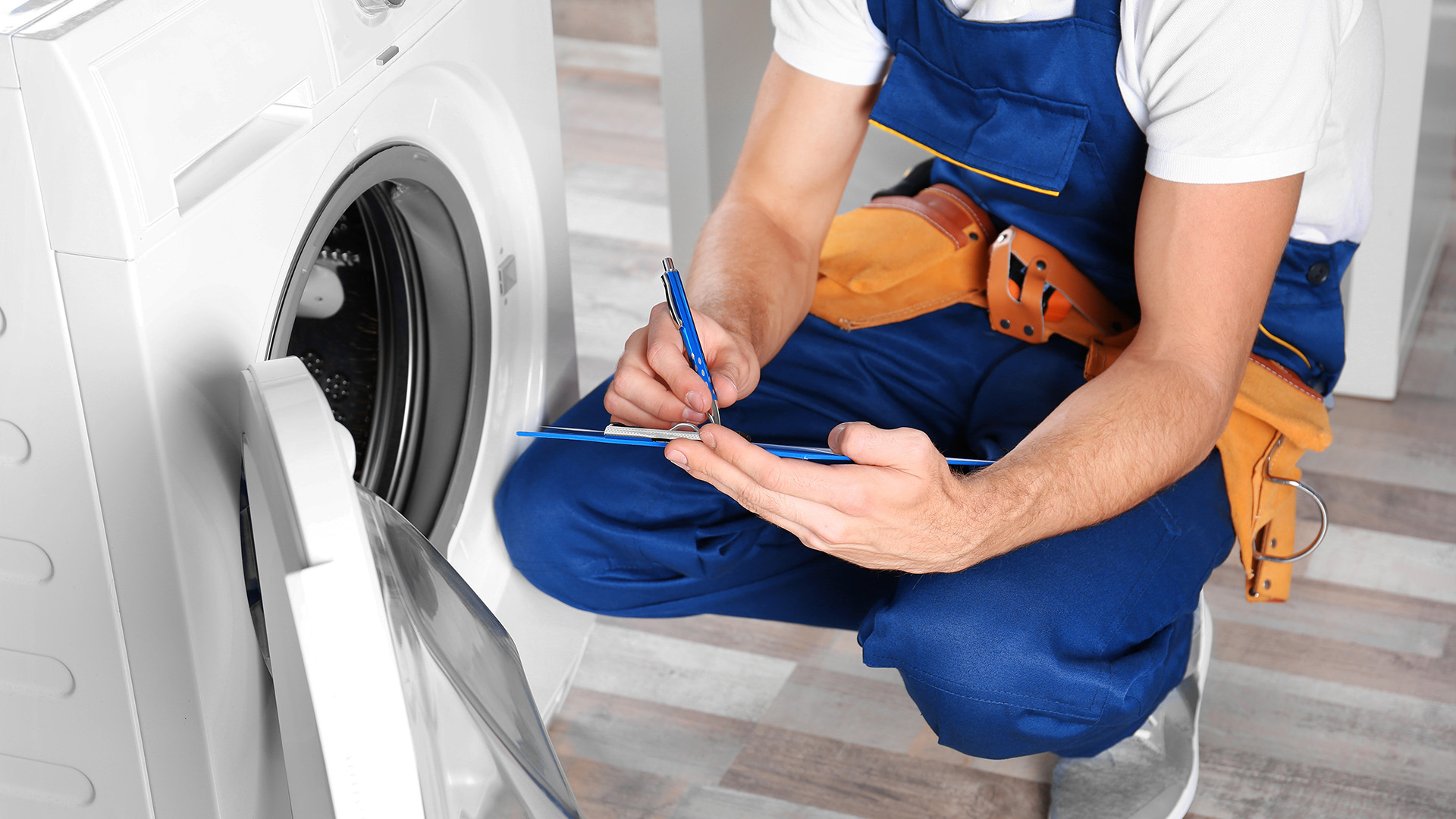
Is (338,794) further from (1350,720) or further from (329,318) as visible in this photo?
(1350,720)

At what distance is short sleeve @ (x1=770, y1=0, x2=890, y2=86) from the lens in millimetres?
1300

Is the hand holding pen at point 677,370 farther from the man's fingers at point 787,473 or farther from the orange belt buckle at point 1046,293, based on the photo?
the orange belt buckle at point 1046,293

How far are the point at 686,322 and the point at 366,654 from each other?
470mm

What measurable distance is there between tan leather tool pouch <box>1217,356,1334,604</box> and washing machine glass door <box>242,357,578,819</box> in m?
0.69

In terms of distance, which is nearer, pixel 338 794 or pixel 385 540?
pixel 338 794

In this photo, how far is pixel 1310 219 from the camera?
1.20 metres

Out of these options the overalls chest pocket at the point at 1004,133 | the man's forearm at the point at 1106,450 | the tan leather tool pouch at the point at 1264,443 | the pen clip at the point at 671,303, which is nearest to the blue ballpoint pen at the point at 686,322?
the pen clip at the point at 671,303

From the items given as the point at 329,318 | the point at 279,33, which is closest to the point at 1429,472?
the point at 329,318

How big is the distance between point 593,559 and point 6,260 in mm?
632

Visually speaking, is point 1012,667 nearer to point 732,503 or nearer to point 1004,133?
point 732,503

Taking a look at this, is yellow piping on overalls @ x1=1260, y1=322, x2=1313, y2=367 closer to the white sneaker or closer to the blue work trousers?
the blue work trousers

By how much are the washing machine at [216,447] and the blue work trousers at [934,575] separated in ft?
1.08

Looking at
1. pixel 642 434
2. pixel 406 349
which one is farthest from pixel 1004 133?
pixel 406 349

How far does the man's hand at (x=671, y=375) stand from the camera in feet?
3.52
